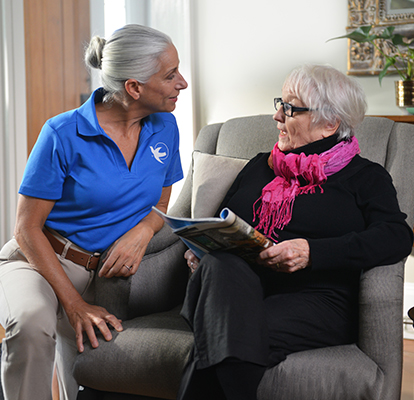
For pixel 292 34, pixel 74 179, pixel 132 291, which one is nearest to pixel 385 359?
pixel 132 291

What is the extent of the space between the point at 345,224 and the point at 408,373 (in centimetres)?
91

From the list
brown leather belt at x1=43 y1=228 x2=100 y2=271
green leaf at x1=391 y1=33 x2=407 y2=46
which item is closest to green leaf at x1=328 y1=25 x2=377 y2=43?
green leaf at x1=391 y1=33 x2=407 y2=46

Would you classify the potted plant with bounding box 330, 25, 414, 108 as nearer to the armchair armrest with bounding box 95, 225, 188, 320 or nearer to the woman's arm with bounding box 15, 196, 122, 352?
the armchair armrest with bounding box 95, 225, 188, 320

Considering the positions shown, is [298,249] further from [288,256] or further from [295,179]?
[295,179]

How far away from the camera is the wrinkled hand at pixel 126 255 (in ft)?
4.40

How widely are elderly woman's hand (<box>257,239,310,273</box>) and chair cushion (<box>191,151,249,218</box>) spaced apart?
1.49 ft

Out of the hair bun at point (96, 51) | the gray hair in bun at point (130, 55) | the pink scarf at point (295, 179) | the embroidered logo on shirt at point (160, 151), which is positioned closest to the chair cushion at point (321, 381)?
the pink scarf at point (295, 179)

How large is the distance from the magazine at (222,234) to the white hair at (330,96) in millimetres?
513

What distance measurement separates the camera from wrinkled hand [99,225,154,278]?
1342mm

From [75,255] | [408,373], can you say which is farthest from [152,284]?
[408,373]

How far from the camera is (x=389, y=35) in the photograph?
2.10 m

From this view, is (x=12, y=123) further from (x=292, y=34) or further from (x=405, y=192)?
(x=405, y=192)

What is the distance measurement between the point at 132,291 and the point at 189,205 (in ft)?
1.67

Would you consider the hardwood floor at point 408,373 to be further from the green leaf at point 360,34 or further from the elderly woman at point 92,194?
the green leaf at point 360,34
